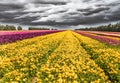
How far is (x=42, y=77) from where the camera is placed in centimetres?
927

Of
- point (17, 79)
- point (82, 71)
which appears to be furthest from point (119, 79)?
point (17, 79)

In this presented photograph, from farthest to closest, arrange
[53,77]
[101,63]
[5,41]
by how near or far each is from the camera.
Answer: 1. [5,41]
2. [101,63]
3. [53,77]

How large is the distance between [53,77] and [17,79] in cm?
134

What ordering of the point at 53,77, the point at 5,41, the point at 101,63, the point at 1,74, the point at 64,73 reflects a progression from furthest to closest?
the point at 5,41
the point at 101,63
the point at 1,74
the point at 64,73
the point at 53,77

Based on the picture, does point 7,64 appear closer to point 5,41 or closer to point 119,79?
point 119,79

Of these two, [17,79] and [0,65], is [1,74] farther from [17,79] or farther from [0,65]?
[17,79]

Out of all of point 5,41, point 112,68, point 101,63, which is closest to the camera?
point 112,68

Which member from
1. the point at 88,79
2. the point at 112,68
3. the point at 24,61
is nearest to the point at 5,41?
the point at 24,61

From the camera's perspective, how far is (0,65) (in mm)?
11320

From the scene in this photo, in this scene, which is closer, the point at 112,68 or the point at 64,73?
the point at 64,73

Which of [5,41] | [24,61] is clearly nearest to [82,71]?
[24,61]

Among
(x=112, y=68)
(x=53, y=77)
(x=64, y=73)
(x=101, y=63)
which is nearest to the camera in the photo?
(x=53, y=77)

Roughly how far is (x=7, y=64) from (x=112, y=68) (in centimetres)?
519

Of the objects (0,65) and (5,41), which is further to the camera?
(5,41)
